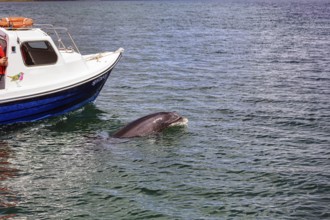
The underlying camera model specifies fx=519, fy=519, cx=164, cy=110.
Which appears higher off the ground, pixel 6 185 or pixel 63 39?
pixel 63 39

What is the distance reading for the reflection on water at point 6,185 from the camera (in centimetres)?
1247

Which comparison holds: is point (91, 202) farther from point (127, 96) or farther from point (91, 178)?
point (127, 96)

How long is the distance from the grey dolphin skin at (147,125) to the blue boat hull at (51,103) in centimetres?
311

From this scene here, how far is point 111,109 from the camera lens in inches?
901

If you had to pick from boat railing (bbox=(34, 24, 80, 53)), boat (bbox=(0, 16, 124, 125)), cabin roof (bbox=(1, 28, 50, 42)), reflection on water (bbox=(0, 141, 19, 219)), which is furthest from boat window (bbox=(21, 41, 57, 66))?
reflection on water (bbox=(0, 141, 19, 219))

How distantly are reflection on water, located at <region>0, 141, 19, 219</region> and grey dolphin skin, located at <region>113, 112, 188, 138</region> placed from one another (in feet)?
12.3

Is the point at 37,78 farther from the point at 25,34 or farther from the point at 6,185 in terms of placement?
the point at 6,185

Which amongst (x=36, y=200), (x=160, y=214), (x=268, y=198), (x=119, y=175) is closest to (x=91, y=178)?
(x=119, y=175)

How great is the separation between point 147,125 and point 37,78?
178 inches

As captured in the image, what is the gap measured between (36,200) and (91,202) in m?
1.40

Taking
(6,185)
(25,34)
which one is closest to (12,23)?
(25,34)

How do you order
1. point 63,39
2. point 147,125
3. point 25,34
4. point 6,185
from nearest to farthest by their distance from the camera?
point 6,185, point 147,125, point 25,34, point 63,39

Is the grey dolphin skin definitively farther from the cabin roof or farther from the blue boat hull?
the cabin roof

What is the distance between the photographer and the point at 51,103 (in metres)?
19.6
